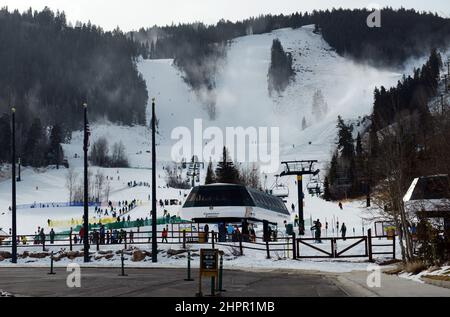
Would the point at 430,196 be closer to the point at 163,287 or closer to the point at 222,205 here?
the point at 222,205

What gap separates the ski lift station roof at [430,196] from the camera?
23.6 meters

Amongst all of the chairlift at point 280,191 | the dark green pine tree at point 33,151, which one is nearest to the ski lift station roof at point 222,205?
the chairlift at point 280,191

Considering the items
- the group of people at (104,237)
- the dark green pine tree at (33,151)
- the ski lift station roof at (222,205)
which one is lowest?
the group of people at (104,237)

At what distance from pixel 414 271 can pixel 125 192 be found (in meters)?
112

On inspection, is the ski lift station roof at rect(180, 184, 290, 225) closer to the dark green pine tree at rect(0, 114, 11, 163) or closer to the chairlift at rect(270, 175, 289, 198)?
the chairlift at rect(270, 175, 289, 198)

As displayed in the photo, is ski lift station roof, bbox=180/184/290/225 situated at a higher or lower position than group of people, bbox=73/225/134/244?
higher

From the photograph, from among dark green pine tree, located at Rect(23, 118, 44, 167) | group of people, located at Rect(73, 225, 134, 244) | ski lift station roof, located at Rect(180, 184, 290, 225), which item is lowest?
group of people, located at Rect(73, 225, 134, 244)

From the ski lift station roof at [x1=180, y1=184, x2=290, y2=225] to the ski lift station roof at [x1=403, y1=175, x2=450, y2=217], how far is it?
603 inches

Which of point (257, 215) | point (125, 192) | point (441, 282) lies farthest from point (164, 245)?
point (125, 192)

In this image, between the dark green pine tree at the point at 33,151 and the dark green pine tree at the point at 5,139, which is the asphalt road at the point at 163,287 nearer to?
the dark green pine tree at the point at 5,139

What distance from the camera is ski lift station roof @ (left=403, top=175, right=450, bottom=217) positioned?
2356 cm

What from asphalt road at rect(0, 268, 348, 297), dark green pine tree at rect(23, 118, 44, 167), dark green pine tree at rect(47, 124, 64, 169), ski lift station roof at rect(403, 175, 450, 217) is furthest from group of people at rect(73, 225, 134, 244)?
dark green pine tree at rect(47, 124, 64, 169)

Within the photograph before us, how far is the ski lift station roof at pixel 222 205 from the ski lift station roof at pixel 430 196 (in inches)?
603
